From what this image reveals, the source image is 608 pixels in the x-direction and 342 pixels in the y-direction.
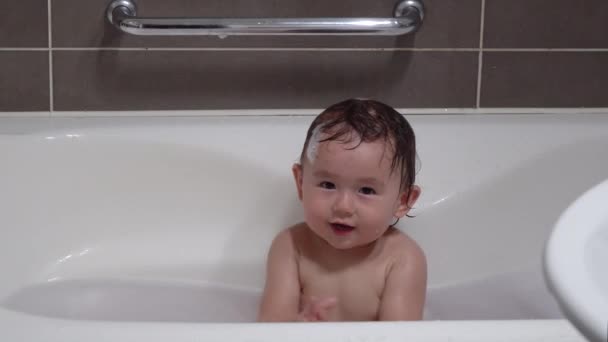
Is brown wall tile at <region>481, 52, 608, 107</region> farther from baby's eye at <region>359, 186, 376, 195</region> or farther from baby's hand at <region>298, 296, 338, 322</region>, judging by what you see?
baby's hand at <region>298, 296, 338, 322</region>

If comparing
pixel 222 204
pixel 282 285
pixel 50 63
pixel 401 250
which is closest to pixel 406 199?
pixel 401 250

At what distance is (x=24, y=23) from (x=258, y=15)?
1.36 feet

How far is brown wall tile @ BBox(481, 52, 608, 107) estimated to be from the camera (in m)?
1.66

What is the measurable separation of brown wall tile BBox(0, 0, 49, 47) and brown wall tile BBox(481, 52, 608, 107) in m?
0.80

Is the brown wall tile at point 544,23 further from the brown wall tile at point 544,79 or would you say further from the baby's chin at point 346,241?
the baby's chin at point 346,241

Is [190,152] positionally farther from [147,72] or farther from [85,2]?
[85,2]

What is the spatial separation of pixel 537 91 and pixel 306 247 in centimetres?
63

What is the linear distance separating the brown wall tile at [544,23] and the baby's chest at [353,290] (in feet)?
1.93

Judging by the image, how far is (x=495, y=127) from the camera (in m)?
1.57

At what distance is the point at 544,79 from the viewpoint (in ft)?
5.50

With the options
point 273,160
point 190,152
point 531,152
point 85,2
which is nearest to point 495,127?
point 531,152

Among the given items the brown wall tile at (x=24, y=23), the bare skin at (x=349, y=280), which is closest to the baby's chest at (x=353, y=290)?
the bare skin at (x=349, y=280)

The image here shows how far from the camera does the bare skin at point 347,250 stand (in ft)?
3.92

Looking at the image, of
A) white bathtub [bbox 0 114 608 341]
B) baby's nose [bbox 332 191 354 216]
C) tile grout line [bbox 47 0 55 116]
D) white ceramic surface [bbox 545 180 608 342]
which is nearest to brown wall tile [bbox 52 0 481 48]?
tile grout line [bbox 47 0 55 116]
